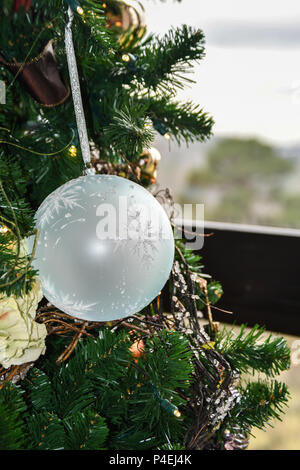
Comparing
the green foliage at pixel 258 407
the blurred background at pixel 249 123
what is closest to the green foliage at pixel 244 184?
the blurred background at pixel 249 123

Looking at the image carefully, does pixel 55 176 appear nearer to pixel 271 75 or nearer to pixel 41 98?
pixel 41 98

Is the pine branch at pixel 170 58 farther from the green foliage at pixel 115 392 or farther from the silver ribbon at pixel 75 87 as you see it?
the green foliage at pixel 115 392

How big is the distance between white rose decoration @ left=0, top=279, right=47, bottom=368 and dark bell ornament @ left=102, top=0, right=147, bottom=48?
29cm

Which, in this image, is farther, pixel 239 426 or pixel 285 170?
pixel 285 170

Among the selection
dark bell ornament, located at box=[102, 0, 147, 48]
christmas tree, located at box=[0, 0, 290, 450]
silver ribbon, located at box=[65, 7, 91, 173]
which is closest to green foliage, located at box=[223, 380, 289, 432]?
christmas tree, located at box=[0, 0, 290, 450]

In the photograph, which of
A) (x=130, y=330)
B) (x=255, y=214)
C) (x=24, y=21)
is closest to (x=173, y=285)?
(x=130, y=330)

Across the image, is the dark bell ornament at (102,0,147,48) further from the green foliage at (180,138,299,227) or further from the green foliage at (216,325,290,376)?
the green foliage at (180,138,299,227)

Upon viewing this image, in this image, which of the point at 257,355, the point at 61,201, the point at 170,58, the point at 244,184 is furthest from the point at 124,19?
the point at 244,184

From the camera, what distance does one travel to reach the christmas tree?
349mm

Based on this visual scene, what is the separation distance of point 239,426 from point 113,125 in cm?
34

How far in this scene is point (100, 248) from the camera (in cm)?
32

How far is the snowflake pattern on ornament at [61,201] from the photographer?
1.08 feet

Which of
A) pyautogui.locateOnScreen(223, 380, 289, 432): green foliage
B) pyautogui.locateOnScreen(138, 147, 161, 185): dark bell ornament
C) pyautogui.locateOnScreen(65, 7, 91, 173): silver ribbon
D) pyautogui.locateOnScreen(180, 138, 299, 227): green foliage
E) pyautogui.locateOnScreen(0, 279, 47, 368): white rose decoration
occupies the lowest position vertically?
pyautogui.locateOnScreen(223, 380, 289, 432): green foliage

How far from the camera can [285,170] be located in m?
0.89
